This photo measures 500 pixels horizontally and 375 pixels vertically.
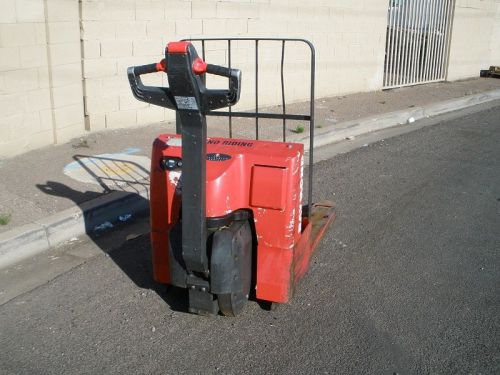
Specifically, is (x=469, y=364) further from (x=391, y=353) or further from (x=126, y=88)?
(x=126, y=88)

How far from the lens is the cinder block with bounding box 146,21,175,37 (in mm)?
8367

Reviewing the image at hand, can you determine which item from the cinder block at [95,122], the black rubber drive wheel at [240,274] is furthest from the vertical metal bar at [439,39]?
the black rubber drive wheel at [240,274]

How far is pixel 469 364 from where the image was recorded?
3.48 metres

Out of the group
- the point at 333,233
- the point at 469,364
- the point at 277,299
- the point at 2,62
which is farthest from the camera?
the point at 2,62

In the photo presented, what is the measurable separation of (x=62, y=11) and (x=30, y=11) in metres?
0.48

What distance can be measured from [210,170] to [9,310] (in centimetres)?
171

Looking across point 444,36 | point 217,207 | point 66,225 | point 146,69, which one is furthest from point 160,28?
point 444,36

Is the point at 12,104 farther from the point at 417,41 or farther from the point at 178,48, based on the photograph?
the point at 417,41

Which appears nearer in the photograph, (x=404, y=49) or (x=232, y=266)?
(x=232, y=266)

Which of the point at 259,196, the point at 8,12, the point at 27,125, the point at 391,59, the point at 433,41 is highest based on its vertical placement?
the point at 8,12

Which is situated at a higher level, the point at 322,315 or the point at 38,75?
the point at 38,75

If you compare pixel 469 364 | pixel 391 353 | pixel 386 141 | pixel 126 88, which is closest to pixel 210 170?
pixel 391 353

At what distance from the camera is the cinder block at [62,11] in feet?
23.1

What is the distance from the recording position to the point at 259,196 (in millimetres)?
3707
